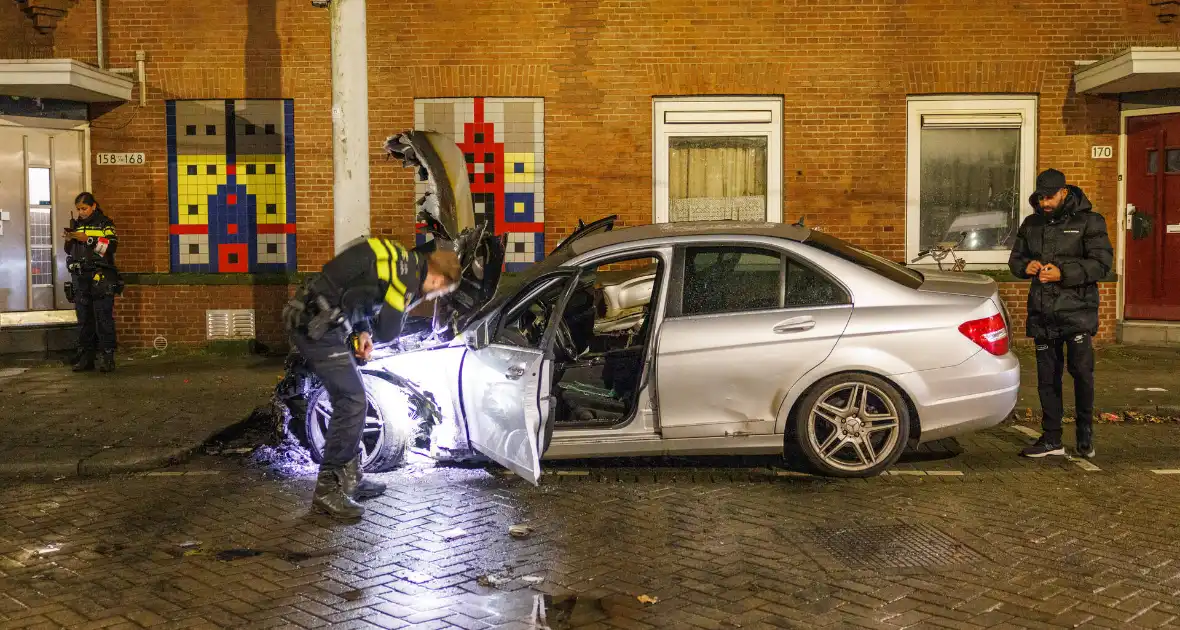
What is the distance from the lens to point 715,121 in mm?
13812

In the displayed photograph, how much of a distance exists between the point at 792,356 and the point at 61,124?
10135 millimetres

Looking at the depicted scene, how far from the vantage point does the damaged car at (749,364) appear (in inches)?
293

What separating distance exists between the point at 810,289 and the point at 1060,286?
1.83 metres

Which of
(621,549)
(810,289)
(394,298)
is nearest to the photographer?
(621,549)

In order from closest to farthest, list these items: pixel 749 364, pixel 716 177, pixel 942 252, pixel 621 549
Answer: pixel 621 549, pixel 749 364, pixel 942 252, pixel 716 177

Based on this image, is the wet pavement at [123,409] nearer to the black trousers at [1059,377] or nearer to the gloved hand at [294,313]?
the gloved hand at [294,313]

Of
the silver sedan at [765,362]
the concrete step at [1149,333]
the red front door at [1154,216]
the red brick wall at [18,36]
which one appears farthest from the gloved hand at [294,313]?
the concrete step at [1149,333]

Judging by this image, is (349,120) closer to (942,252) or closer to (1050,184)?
(1050,184)

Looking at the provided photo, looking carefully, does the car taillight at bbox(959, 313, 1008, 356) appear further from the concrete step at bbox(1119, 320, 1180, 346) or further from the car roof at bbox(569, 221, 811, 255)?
the concrete step at bbox(1119, 320, 1180, 346)

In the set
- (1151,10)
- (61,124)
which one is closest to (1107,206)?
(1151,10)

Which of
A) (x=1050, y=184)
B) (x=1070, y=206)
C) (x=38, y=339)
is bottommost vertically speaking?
(x=38, y=339)

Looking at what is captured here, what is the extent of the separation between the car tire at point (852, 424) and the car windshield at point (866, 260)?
704 mm

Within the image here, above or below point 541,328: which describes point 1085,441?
below

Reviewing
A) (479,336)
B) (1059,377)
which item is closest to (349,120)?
(479,336)
